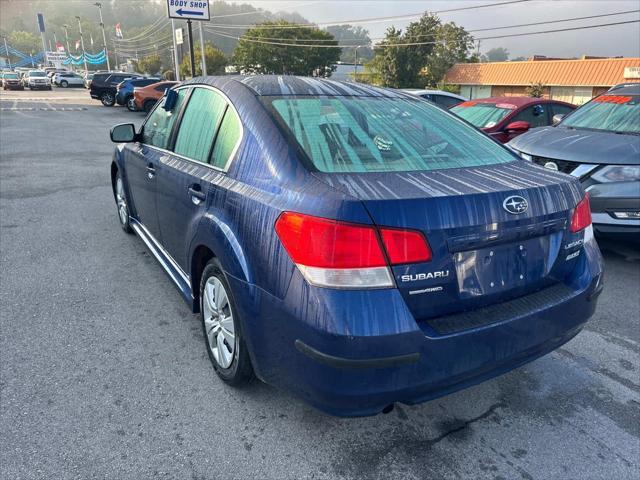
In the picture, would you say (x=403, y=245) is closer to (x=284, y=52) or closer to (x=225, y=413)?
(x=225, y=413)

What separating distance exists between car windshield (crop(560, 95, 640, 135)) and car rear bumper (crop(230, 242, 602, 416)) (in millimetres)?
4230

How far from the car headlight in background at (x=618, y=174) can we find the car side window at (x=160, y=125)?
381 cm

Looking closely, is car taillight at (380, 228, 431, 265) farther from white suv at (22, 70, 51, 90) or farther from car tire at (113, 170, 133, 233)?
white suv at (22, 70, 51, 90)

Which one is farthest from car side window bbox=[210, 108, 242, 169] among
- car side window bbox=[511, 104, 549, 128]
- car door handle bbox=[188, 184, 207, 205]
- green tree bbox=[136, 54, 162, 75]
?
green tree bbox=[136, 54, 162, 75]

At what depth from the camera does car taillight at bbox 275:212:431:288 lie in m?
1.77

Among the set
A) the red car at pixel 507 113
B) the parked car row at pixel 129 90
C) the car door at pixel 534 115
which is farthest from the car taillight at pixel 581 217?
the parked car row at pixel 129 90

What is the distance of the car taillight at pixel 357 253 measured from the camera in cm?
177

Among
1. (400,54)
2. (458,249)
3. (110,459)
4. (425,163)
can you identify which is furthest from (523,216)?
(400,54)

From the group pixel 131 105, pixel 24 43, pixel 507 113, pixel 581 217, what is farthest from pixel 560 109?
pixel 24 43

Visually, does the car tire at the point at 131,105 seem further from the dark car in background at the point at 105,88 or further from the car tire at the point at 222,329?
the car tire at the point at 222,329

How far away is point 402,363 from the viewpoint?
181cm

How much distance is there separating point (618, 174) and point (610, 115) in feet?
5.57

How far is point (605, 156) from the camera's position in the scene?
15.0ft

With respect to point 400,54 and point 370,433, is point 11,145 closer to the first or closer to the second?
point 370,433
